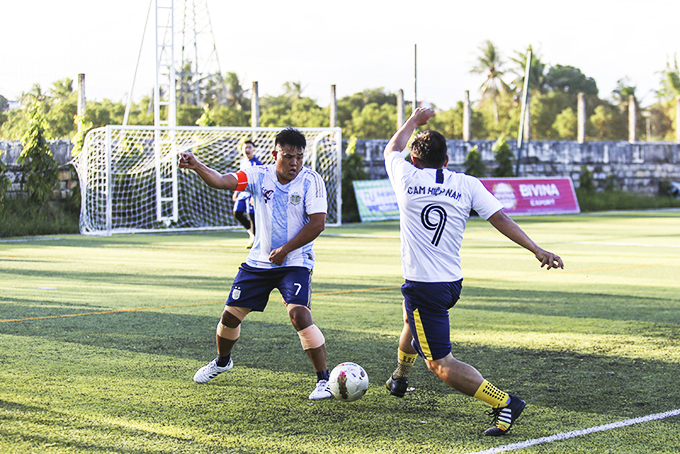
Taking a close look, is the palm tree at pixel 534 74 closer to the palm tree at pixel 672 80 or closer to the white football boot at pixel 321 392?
the palm tree at pixel 672 80

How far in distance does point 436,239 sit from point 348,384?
3.54 ft

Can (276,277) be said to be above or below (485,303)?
above

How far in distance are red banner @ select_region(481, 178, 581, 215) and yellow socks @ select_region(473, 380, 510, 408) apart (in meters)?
23.0

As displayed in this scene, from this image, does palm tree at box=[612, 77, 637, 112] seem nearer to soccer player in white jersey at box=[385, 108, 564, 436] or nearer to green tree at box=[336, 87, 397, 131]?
green tree at box=[336, 87, 397, 131]

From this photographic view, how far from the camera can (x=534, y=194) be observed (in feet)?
94.2

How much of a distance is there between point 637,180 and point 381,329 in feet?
103

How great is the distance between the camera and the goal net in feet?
63.3

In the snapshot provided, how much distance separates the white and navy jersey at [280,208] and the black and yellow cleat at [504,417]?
1.60 m

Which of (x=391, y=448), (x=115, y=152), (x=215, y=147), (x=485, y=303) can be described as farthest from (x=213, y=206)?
(x=391, y=448)

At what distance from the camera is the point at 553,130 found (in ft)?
193

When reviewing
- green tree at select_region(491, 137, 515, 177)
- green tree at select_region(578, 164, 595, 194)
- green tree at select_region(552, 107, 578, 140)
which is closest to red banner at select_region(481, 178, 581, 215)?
green tree at select_region(491, 137, 515, 177)

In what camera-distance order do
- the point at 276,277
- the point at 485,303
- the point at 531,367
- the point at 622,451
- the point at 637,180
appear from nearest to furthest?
the point at 622,451 → the point at 276,277 → the point at 531,367 → the point at 485,303 → the point at 637,180

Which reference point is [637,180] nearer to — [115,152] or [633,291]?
[115,152]

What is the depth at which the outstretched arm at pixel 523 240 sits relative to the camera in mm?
4047
